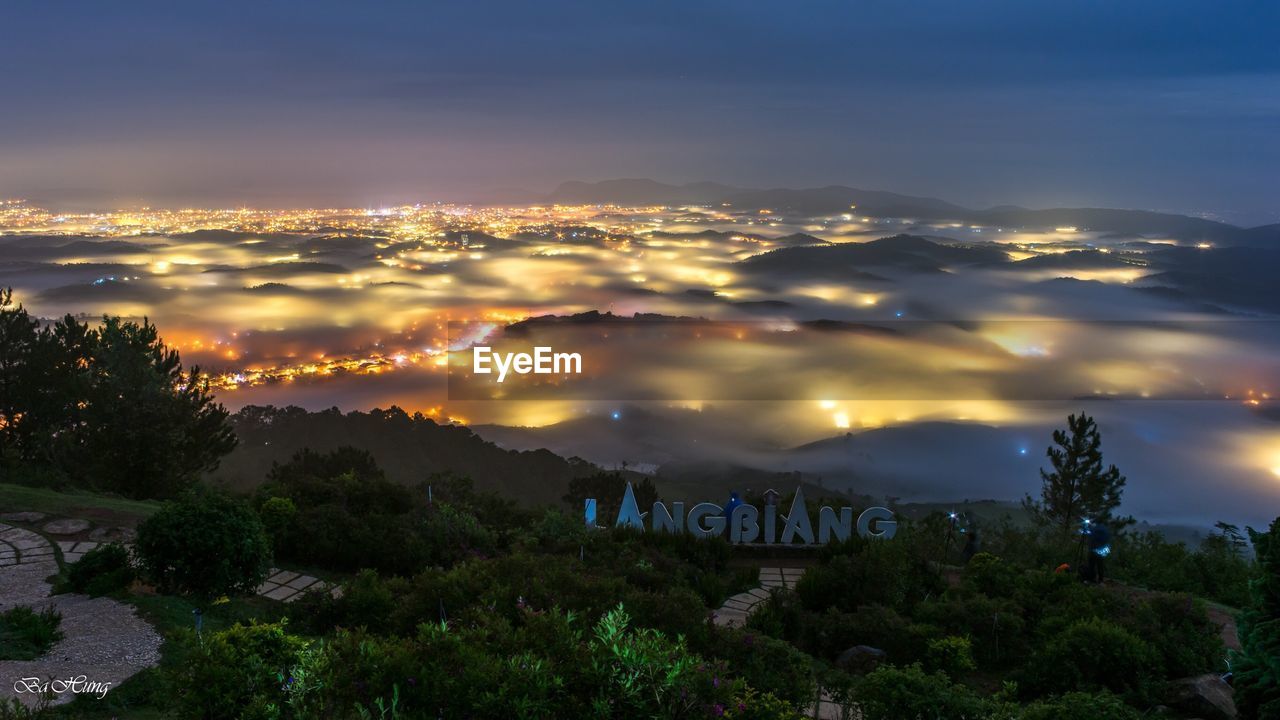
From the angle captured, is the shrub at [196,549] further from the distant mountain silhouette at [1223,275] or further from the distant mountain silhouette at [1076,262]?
the distant mountain silhouette at [1223,275]

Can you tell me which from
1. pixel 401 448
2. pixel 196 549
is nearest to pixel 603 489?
pixel 196 549

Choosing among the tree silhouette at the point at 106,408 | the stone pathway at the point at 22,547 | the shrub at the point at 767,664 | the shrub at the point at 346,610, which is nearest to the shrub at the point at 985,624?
the shrub at the point at 767,664

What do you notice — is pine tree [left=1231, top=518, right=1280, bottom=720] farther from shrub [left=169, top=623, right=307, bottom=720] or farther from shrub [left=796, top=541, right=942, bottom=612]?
shrub [left=169, top=623, right=307, bottom=720]

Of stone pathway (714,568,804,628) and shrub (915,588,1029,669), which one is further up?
shrub (915,588,1029,669)

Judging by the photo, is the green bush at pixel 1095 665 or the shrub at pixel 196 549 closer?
the green bush at pixel 1095 665

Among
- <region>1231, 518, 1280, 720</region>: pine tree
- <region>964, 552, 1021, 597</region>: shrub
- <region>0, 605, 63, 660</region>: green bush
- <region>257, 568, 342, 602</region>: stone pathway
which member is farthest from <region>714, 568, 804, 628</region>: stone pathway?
<region>0, 605, 63, 660</region>: green bush

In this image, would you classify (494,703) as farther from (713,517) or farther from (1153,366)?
(1153,366)
